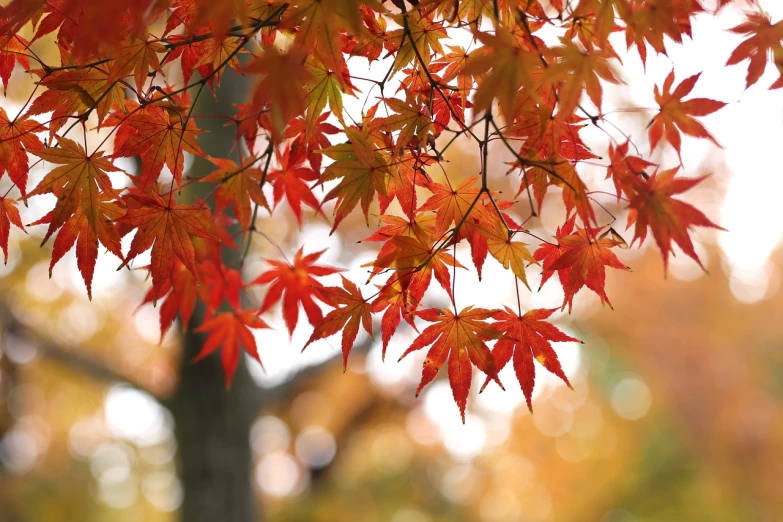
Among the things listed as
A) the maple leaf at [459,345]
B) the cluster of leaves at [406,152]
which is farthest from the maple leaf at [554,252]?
the maple leaf at [459,345]

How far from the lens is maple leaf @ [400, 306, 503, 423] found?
0.84m

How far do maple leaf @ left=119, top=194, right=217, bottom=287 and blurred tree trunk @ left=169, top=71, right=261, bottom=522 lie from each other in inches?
72.4

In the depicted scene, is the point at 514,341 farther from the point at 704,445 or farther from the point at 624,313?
the point at 704,445

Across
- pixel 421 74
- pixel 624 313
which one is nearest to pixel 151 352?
pixel 624 313

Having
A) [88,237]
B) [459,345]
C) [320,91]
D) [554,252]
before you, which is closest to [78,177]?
[88,237]

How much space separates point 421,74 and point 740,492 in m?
6.63

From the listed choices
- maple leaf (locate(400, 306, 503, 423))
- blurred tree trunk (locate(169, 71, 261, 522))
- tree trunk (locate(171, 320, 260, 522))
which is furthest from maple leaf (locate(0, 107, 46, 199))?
tree trunk (locate(171, 320, 260, 522))

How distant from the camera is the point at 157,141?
0.86m

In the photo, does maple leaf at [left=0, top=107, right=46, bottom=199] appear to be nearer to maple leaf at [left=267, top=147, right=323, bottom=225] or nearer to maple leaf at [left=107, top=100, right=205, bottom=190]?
maple leaf at [left=107, top=100, right=205, bottom=190]

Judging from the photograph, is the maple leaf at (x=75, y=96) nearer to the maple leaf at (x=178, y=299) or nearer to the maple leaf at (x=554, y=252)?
the maple leaf at (x=178, y=299)

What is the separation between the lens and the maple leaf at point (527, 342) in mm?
870

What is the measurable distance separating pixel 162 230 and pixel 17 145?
0.80 ft

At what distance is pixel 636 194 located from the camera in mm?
731

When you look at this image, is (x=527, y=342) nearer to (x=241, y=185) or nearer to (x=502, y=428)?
(x=241, y=185)
